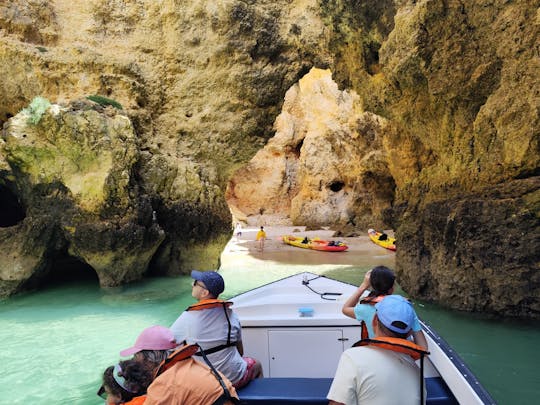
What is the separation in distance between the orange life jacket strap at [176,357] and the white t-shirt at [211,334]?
75 centimetres

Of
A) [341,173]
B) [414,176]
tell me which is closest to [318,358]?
[414,176]

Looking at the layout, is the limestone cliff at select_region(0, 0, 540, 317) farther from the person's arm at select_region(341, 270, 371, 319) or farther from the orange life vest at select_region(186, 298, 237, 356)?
the orange life vest at select_region(186, 298, 237, 356)

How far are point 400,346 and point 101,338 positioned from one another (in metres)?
6.84

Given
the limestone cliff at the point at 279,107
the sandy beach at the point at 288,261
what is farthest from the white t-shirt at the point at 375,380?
→ the sandy beach at the point at 288,261

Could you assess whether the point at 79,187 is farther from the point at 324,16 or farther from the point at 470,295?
the point at 470,295

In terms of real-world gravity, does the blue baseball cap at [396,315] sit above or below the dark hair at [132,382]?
above

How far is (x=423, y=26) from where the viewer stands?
24.4 feet

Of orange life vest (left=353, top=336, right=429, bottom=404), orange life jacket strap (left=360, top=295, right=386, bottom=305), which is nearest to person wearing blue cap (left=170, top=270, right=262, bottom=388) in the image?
orange life jacket strap (left=360, top=295, right=386, bottom=305)

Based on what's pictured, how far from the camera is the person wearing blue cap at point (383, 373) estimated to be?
1843 millimetres

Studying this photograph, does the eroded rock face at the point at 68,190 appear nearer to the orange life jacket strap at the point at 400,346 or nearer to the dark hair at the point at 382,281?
the dark hair at the point at 382,281

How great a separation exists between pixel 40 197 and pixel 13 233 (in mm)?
1164

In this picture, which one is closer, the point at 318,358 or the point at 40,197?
the point at 318,358

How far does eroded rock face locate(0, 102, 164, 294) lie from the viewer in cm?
1018

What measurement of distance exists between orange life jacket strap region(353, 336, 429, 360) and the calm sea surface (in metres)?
3.66
